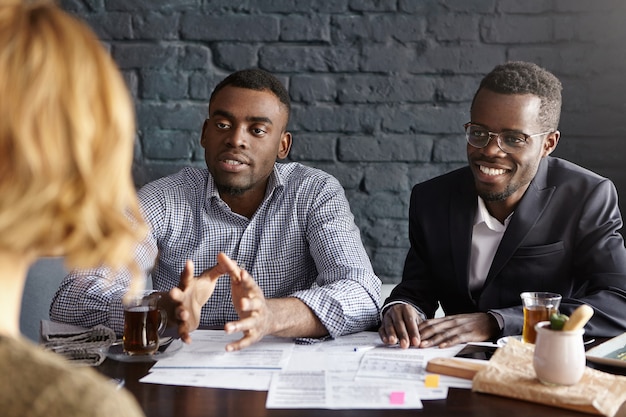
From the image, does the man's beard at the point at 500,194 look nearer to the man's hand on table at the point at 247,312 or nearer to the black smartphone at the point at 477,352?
the black smartphone at the point at 477,352

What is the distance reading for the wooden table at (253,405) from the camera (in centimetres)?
133

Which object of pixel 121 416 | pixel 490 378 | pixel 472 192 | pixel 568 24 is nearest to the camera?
pixel 121 416

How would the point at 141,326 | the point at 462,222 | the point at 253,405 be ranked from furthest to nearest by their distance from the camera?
the point at 462,222 < the point at 141,326 < the point at 253,405

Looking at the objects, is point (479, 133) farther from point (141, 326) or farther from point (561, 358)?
point (141, 326)

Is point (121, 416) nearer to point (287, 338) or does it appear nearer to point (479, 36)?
point (287, 338)

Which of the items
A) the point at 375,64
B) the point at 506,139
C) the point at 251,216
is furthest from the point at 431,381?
the point at 375,64

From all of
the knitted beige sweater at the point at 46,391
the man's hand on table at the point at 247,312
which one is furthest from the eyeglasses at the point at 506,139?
the knitted beige sweater at the point at 46,391

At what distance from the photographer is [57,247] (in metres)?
0.82

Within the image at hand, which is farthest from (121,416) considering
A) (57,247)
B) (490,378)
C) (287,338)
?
(287,338)

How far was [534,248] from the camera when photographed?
2195 millimetres

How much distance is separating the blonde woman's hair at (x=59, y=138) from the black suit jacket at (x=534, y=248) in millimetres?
1461

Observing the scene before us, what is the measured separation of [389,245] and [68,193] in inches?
86.8

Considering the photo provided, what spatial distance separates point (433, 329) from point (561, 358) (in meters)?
0.45

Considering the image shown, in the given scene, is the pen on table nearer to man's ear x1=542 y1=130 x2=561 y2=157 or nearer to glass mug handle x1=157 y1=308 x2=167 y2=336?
glass mug handle x1=157 y1=308 x2=167 y2=336
